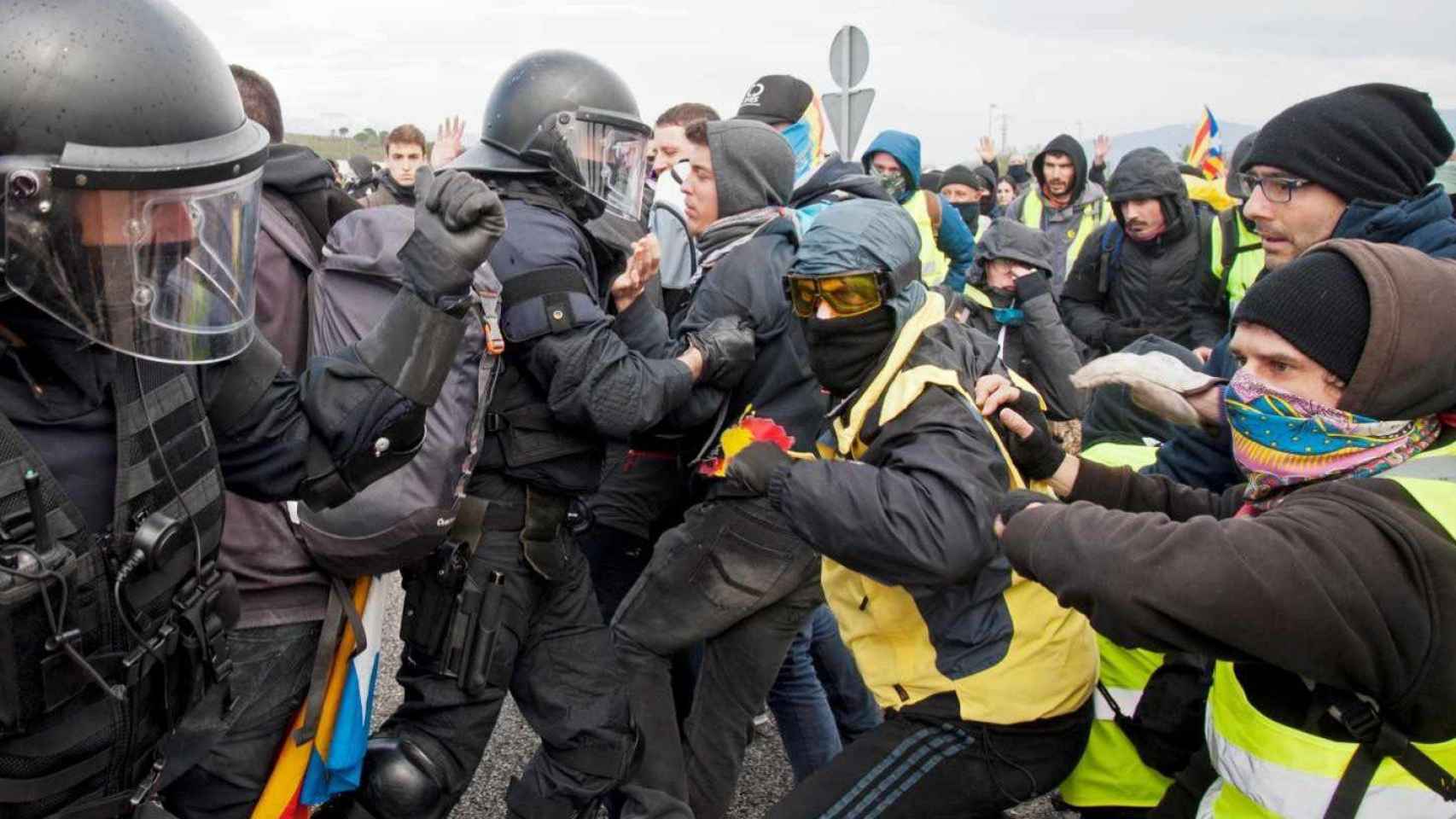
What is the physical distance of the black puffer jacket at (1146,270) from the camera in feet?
16.8

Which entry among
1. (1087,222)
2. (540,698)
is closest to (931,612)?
(540,698)

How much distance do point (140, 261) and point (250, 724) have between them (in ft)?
3.80

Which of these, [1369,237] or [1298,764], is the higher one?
[1369,237]

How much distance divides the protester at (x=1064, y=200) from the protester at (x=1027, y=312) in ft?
6.10

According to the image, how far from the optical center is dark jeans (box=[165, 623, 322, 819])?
7.48 ft

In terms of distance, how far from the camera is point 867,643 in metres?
2.49

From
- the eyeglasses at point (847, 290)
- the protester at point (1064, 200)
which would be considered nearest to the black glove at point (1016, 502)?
the eyeglasses at point (847, 290)

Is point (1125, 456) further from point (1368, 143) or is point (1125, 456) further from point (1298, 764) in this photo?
point (1298, 764)

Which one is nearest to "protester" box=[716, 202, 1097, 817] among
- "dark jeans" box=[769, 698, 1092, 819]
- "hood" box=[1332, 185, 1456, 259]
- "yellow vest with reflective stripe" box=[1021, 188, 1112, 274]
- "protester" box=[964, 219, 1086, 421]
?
"dark jeans" box=[769, 698, 1092, 819]

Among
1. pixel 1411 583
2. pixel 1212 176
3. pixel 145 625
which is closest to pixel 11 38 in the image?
pixel 145 625

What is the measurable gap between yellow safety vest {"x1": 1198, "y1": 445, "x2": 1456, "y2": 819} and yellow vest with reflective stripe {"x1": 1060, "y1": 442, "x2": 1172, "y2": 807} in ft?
1.75

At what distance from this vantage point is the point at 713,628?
3092mm

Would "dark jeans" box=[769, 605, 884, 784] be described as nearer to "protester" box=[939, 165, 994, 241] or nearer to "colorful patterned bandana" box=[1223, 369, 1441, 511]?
"colorful patterned bandana" box=[1223, 369, 1441, 511]

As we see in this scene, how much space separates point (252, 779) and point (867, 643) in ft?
4.22
